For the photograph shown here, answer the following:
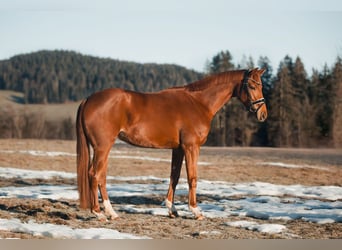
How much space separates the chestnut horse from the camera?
472 cm

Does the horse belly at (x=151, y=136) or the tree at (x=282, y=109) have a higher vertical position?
the tree at (x=282, y=109)

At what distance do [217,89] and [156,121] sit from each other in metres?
0.89

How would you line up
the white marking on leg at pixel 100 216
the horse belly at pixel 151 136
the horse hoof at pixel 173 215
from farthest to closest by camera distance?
the horse hoof at pixel 173 215
the horse belly at pixel 151 136
the white marking on leg at pixel 100 216

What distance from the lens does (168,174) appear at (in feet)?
29.7

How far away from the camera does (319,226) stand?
15.1ft

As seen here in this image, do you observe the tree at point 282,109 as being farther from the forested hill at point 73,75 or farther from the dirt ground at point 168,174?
the forested hill at point 73,75

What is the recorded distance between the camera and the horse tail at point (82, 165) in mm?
4715

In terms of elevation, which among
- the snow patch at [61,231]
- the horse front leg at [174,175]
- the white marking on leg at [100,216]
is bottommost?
the snow patch at [61,231]

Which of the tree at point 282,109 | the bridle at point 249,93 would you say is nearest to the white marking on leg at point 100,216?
the bridle at point 249,93

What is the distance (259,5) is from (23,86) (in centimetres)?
524

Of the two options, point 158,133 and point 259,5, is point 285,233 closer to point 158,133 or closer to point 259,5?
point 158,133

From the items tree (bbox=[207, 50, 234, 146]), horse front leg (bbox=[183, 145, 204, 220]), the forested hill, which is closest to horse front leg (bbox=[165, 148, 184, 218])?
horse front leg (bbox=[183, 145, 204, 220])

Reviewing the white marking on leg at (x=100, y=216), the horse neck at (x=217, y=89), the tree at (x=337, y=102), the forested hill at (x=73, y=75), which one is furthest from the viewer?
the forested hill at (x=73, y=75)

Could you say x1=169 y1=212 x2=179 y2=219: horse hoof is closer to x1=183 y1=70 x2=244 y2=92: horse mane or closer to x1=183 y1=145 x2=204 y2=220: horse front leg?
x1=183 y1=145 x2=204 y2=220: horse front leg
